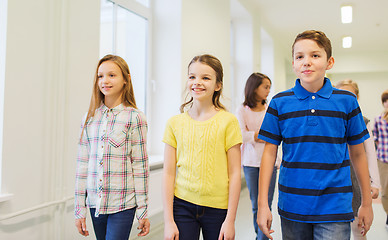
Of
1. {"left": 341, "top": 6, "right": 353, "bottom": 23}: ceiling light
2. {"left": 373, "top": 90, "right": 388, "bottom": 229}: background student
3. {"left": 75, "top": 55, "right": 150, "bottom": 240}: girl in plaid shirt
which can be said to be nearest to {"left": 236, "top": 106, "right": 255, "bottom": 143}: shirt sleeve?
{"left": 75, "top": 55, "right": 150, "bottom": 240}: girl in plaid shirt

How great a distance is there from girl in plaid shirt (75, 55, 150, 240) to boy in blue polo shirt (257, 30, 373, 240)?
561 millimetres

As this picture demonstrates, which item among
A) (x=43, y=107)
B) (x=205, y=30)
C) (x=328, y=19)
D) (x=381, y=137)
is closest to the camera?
(x=43, y=107)

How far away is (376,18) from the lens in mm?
6152

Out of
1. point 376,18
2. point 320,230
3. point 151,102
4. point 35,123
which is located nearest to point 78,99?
point 35,123

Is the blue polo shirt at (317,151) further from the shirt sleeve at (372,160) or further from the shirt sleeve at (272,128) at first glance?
the shirt sleeve at (372,160)

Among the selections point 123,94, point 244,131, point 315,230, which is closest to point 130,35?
point 244,131

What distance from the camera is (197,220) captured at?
4.09 feet

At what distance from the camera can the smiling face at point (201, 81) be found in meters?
1.27

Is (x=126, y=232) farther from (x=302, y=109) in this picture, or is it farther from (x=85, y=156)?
(x=302, y=109)

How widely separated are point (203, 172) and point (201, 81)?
0.37m

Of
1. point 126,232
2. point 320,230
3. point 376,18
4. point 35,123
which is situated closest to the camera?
point 320,230

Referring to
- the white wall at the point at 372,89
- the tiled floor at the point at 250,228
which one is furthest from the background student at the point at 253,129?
the white wall at the point at 372,89

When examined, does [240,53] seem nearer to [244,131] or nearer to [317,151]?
[244,131]

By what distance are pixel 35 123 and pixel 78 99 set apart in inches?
13.6
